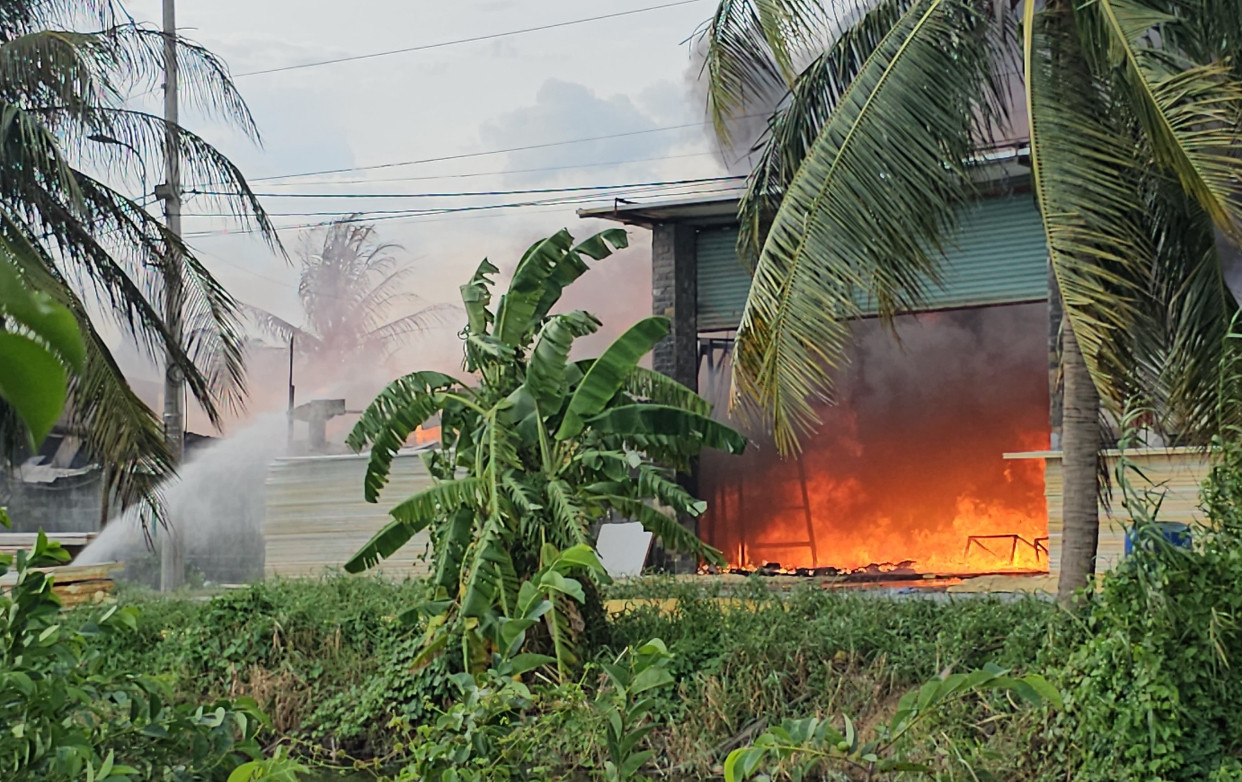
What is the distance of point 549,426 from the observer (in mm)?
12336

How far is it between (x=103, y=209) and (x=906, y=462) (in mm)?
14271

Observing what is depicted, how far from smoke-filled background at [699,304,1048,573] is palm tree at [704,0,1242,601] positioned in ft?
37.9

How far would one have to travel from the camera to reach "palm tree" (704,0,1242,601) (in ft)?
28.6

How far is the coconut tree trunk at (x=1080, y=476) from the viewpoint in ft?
32.3

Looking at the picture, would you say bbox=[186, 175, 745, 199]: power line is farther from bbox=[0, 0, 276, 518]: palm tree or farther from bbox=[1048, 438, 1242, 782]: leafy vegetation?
bbox=[1048, 438, 1242, 782]: leafy vegetation

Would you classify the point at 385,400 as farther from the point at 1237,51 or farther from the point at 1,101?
the point at 1237,51

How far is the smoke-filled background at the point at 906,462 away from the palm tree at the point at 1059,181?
Answer: 37.9ft

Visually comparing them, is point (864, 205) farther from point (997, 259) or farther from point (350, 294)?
point (350, 294)

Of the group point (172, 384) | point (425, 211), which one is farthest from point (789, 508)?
point (425, 211)

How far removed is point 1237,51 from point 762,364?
13.8 feet

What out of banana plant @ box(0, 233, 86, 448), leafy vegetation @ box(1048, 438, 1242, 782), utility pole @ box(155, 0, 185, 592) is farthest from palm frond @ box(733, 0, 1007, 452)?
utility pole @ box(155, 0, 185, 592)

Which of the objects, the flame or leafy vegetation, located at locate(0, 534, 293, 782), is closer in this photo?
leafy vegetation, located at locate(0, 534, 293, 782)

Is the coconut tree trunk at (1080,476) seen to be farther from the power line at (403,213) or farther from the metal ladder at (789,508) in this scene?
the power line at (403,213)

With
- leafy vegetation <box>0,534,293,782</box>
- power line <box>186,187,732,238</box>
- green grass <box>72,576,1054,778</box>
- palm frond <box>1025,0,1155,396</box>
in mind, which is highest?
power line <box>186,187,732,238</box>
